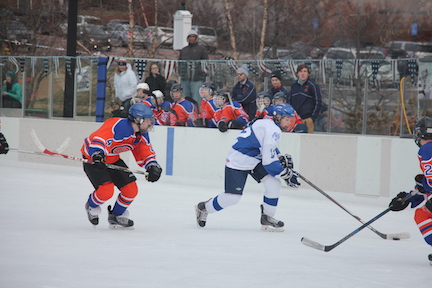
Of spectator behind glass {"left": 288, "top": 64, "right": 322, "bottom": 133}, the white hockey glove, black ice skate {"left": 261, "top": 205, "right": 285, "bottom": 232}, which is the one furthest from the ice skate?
spectator behind glass {"left": 288, "top": 64, "right": 322, "bottom": 133}

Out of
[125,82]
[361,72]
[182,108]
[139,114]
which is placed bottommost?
[139,114]

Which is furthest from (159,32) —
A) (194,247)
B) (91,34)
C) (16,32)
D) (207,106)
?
(194,247)

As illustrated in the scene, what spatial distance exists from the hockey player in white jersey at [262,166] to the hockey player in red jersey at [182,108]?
382 centimetres

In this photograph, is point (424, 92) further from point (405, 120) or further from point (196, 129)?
point (196, 129)

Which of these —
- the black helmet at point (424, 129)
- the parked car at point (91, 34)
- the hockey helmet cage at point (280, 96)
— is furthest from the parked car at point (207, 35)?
the black helmet at point (424, 129)

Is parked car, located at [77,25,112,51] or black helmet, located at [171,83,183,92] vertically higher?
parked car, located at [77,25,112,51]

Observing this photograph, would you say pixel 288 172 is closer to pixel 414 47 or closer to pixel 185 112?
pixel 185 112

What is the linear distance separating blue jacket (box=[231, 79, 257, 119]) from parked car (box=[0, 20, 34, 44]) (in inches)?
428

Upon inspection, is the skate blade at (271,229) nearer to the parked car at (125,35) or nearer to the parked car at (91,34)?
the parked car at (125,35)

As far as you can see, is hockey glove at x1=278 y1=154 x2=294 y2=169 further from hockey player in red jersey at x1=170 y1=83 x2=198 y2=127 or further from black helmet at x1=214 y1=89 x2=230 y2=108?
hockey player in red jersey at x1=170 y1=83 x2=198 y2=127

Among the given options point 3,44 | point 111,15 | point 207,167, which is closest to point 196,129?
point 207,167

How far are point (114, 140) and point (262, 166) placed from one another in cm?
124

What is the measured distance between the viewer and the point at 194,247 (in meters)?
4.97

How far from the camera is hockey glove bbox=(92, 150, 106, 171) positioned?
17.6ft
